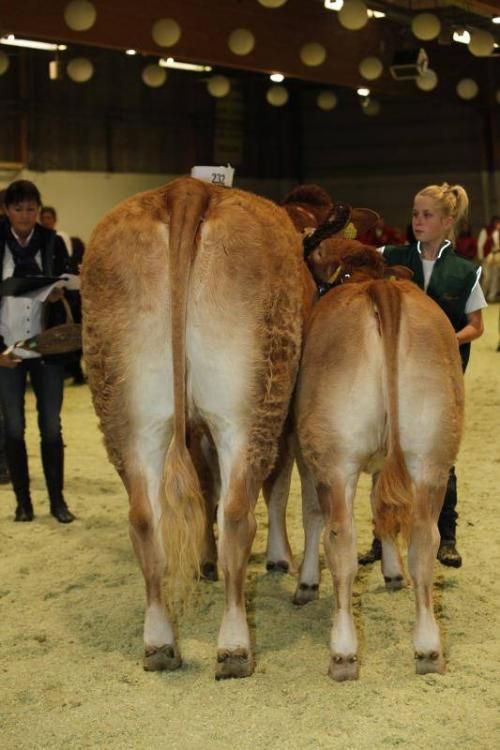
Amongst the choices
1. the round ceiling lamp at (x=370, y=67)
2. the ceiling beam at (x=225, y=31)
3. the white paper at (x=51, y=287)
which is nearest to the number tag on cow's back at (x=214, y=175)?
the white paper at (x=51, y=287)

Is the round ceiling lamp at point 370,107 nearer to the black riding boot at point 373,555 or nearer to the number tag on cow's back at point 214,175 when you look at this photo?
the black riding boot at point 373,555

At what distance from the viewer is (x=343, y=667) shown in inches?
144

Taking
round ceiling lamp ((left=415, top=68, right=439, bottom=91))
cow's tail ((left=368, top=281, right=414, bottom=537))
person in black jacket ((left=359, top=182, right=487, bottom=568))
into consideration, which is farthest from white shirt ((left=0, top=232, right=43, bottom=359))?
round ceiling lamp ((left=415, top=68, right=439, bottom=91))

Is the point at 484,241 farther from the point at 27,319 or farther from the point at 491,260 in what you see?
the point at 27,319

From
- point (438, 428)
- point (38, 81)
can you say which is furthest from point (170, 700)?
point (38, 81)

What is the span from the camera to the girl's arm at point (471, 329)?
4649 millimetres

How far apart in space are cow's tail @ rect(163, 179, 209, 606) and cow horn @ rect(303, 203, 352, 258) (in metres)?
0.78

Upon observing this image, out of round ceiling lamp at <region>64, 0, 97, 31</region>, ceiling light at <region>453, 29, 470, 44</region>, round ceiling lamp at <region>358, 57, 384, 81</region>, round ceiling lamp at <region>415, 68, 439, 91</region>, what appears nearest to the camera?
round ceiling lamp at <region>64, 0, 97, 31</region>

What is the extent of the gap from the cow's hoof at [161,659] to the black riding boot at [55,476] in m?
2.44

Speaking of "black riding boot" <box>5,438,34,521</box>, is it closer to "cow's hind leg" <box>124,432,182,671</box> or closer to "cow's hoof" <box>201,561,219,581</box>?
"cow's hoof" <box>201,561,219,581</box>

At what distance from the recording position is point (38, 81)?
68.7ft

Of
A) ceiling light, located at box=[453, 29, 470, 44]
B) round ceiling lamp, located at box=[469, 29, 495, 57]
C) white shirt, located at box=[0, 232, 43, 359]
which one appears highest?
ceiling light, located at box=[453, 29, 470, 44]

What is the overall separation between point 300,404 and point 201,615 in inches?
42.4

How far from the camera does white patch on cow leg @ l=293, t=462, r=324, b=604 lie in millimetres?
4535
